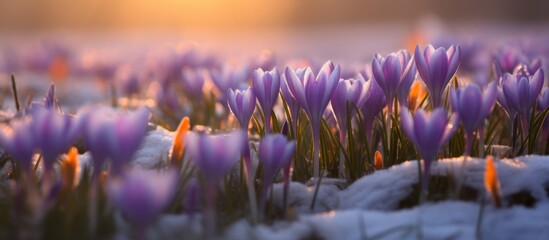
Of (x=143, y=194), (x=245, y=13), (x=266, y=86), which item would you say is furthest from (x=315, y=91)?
(x=245, y=13)

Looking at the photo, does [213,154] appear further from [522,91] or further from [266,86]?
[522,91]

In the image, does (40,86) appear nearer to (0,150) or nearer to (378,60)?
(0,150)

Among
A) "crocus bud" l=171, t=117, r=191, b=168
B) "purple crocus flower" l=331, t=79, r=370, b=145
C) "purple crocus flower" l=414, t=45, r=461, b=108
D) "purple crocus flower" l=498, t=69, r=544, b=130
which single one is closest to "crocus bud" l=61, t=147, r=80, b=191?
"crocus bud" l=171, t=117, r=191, b=168

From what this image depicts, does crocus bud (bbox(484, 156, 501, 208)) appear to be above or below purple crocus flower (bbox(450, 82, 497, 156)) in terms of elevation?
below

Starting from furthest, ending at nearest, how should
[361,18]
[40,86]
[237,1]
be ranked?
[237,1]
[361,18]
[40,86]

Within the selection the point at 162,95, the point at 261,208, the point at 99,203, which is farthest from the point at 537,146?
the point at 162,95

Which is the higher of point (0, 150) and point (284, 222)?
point (0, 150)

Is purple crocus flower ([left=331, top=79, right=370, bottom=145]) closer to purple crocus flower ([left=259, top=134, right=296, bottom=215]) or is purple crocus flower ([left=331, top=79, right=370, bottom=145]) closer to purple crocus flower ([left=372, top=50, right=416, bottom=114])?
purple crocus flower ([left=372, top=50, right=416, bottom=114])
